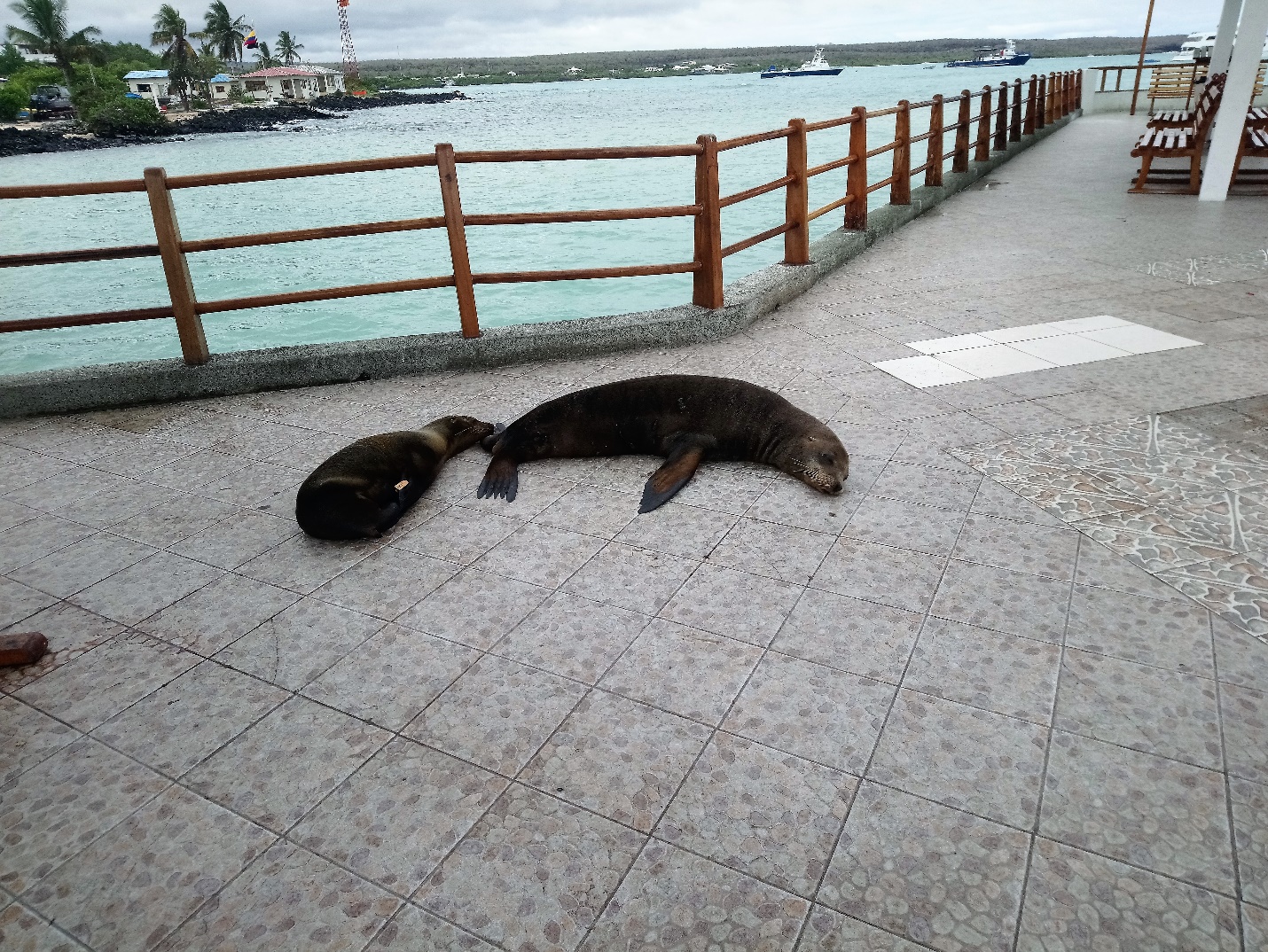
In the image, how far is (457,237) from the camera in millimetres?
5523

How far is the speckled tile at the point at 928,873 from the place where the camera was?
1.80 m

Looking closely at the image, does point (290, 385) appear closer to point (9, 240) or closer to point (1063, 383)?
point (1063, 383)

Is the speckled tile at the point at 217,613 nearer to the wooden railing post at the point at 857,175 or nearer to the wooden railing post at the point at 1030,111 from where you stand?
the wooden railing post at the point at 857,175

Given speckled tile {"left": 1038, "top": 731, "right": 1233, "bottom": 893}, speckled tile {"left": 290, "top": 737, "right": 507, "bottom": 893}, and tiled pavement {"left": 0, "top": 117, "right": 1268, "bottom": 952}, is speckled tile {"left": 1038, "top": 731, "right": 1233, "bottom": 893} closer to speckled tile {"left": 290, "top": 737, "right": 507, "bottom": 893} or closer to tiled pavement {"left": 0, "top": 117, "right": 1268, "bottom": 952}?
tiled pavement {"left": 0, "top": 117, "right": 1268, "bottom": 952}

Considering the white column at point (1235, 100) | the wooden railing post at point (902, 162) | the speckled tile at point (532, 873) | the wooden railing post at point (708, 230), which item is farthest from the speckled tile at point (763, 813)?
the white column at point (1235, 100)

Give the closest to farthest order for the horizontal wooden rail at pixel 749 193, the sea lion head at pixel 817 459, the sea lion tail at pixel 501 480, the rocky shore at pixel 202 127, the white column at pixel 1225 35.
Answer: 1. the sea lion head at pixel 817 459
2. the sea lion tail at pixel 501 480
3. the horizontal wooden rail at pixel 749 193
4. the white column at pixel 1225 35
5. the rocky shore at pixel 202 127

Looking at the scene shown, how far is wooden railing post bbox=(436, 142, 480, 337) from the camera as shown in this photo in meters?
5.28

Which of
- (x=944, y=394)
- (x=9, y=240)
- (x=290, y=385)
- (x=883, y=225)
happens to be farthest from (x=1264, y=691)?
(x=9, y=240)

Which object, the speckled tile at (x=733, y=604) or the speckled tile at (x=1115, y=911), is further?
the speckled tile at (x=733, y=604)

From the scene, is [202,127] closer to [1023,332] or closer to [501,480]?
[1023,332]

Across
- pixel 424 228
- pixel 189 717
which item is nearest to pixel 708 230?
pixel 424 228

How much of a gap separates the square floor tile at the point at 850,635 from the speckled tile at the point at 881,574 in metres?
0.05

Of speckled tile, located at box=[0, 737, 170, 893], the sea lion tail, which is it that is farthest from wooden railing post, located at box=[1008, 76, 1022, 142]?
speckled tile, located at box=[0, 737, 170, 893]

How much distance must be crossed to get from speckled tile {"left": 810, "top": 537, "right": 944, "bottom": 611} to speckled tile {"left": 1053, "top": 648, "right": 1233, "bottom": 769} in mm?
528
